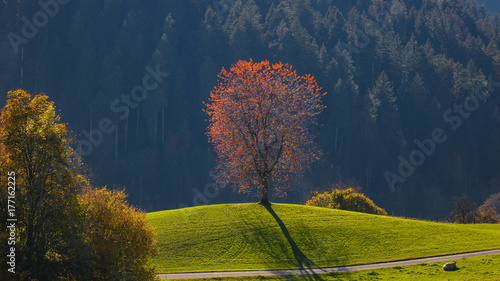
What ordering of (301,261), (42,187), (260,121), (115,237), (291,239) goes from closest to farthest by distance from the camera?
1. (42,187)
2. (115,237)
3. (301,261)
4. (291,239)
5. (260,121)

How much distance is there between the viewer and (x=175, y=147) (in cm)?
11700

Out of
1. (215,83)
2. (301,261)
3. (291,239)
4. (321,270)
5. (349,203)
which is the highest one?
(215,83)

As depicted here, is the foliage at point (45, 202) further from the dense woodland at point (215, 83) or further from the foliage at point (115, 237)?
the dense woodland at point (215, 83)

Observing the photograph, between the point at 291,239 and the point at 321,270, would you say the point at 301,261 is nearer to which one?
the point at 321,270

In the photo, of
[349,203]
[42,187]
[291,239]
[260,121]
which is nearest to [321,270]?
[291,239]

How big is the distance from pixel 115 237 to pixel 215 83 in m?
93.6

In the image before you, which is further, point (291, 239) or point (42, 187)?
point (291, 239)

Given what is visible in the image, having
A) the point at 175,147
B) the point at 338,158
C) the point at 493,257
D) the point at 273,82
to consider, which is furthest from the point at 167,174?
the point at 493,257

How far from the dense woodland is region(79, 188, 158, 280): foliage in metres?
75.4

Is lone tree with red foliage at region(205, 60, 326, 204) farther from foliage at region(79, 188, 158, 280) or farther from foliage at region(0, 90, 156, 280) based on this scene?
foliage at region(0, 90, 156, 280)

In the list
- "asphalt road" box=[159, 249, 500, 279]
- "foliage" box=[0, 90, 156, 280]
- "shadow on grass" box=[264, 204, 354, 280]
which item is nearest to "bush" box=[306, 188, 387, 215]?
"shadow on grass" box=[264, 204, 354, 280]

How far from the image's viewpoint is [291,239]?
37.4 meters

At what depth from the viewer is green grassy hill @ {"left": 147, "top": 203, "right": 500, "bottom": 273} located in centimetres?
3469

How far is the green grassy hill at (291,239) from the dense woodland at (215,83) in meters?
61.3
